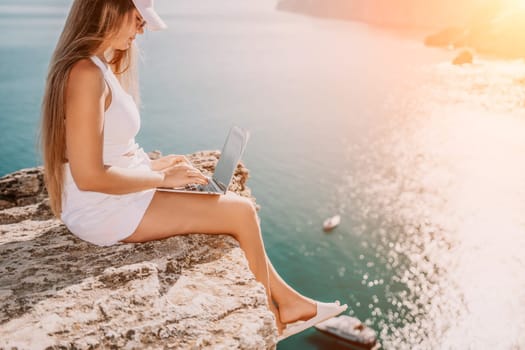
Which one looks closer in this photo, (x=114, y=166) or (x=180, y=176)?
(x=114, y=166)

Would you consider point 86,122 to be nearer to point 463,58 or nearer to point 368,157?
point 368,157

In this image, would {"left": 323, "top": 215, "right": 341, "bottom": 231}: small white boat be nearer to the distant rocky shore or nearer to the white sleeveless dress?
the white sleeveless dress

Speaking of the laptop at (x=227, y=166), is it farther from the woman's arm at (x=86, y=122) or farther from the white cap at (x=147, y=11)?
the white cap at (x=147, y=11)

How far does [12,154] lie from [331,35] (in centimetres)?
8491

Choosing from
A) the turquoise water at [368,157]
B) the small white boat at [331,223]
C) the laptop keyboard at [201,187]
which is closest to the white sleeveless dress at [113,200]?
the laptop keyboard at [201,187]

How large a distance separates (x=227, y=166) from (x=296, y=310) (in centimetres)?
162

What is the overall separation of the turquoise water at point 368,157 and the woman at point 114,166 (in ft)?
83.8

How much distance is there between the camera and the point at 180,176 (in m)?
4.62

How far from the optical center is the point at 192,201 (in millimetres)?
4562

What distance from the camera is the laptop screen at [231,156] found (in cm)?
505

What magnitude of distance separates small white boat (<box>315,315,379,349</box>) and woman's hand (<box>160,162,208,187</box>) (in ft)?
82.6

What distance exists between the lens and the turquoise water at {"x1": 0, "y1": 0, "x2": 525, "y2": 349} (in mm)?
31328

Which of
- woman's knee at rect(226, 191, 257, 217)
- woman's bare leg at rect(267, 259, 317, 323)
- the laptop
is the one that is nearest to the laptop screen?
the laptop

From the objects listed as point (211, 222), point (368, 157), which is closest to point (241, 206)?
point (211, 222)
